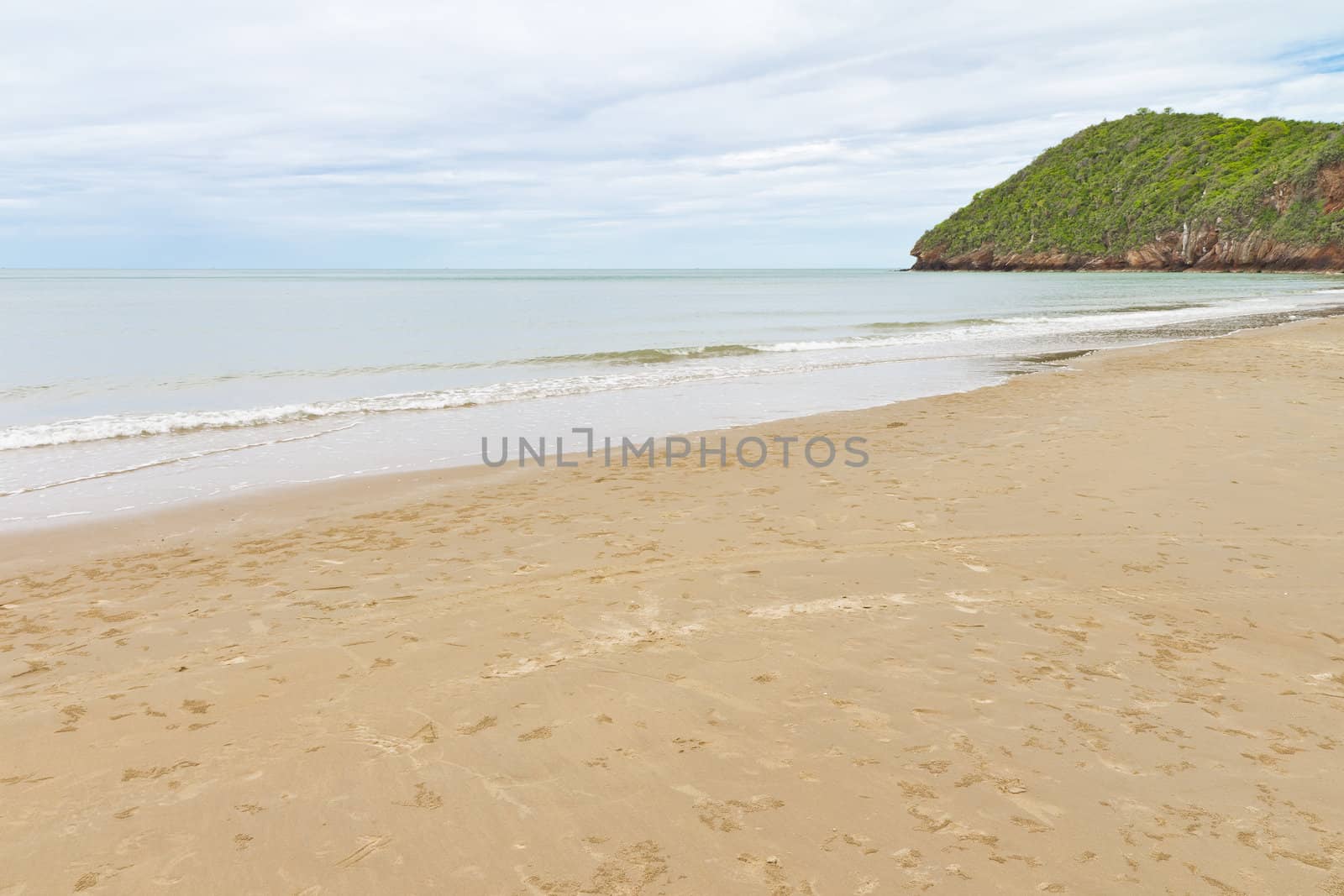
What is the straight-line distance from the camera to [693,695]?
3818mm

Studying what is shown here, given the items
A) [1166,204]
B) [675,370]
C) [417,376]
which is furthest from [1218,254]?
[417,376]

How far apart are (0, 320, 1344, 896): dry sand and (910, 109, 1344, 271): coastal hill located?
93853 millimetres

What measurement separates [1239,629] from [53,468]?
11.9 meters

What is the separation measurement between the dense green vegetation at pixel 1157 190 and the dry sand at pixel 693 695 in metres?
94.0

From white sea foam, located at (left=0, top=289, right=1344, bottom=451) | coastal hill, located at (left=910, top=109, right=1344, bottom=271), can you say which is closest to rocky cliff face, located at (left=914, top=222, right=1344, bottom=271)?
coastal hill, located at (left=910, top=109, right=1344, bottom=271)

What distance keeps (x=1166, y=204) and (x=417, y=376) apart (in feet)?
345

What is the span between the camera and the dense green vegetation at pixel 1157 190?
8038 cm

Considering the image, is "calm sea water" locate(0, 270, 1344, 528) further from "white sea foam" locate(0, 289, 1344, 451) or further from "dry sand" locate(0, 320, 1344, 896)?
"dry sand" locate(0, 320, 1344, 896)

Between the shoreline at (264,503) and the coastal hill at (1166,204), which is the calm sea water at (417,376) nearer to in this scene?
the shoreline at (264,503)

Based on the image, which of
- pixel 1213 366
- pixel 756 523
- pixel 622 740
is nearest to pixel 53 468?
pixel 756 523

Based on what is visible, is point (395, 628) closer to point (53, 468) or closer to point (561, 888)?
point (561, 888)

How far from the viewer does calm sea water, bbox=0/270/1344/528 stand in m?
9.98

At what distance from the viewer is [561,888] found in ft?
8.48

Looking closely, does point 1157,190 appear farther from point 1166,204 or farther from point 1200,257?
point 1200,257
